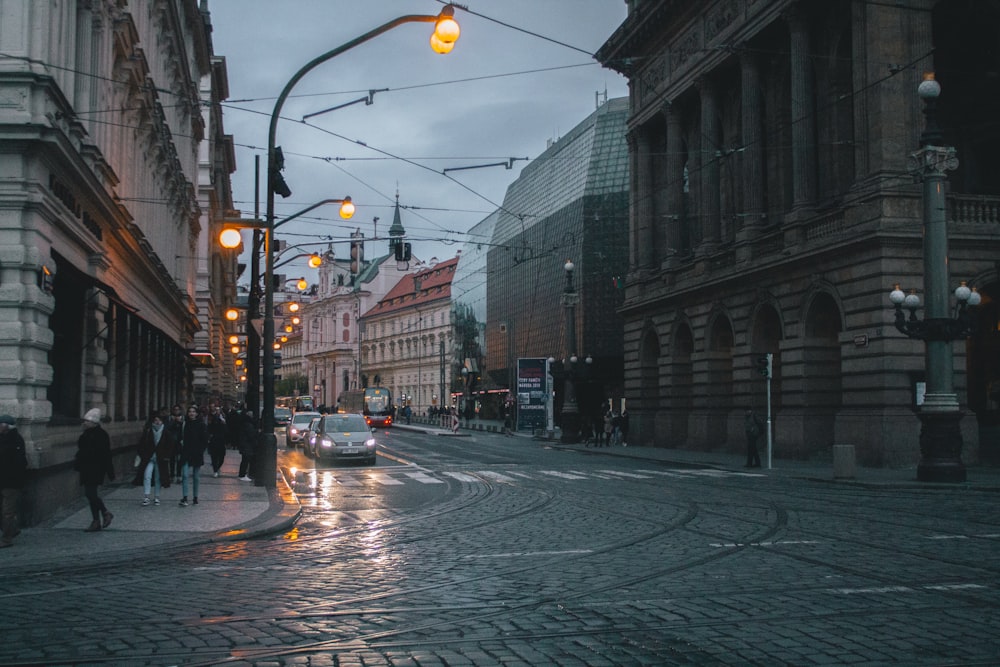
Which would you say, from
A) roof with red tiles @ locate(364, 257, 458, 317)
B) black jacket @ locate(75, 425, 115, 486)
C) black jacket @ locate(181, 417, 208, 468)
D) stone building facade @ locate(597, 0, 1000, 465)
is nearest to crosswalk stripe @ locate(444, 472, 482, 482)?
black jacket @ locate(181, 417, 208, 468)

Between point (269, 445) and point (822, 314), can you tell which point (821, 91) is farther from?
point (269, 445)

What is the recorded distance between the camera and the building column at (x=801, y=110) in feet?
115

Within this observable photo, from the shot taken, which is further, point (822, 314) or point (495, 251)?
point (495, 251)

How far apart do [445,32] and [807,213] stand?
21.5 metres

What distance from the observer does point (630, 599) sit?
31.2 ft

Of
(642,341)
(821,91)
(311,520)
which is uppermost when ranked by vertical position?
(821,91)

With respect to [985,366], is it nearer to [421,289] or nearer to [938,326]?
[938,326]

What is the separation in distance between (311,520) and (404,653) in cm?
1044

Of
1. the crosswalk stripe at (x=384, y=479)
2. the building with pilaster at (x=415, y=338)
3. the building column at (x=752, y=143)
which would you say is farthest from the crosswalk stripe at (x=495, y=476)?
the building with pilaster at (x=415, y=338)

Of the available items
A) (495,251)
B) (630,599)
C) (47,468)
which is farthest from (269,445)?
(495,251)

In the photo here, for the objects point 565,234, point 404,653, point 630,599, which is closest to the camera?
point 404,653

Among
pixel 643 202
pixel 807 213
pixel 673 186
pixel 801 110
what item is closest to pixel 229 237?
pixel 807 213

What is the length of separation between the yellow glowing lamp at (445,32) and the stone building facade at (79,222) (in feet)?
19.3

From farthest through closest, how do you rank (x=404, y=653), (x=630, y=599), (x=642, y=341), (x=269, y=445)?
(x=642, y=341) → (x=269, y=445) → (x=630, y=599) → (x=404, y=653)
